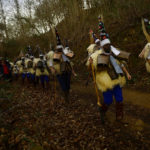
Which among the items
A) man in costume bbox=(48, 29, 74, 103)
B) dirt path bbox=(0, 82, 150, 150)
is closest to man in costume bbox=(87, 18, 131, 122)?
dirt path bbox=(0, 82, 150, 150)

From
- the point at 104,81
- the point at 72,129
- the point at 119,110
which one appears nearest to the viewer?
the point at 104,81

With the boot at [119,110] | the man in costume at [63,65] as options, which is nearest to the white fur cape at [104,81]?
the boot at [119,110]

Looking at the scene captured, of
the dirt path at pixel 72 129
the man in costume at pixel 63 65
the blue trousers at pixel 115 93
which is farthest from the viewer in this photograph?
the man in costume at pixel 63 65

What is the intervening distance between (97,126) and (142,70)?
244 inches

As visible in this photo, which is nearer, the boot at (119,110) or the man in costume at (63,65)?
the boot at (119,110)

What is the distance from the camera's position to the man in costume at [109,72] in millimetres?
4078

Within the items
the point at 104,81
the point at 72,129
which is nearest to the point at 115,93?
the point at 104,81

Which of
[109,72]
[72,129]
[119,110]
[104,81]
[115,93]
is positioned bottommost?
[72,129]

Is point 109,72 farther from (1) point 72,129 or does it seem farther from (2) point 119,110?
(1) point 72,129

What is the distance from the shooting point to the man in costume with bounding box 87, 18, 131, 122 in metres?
4.08

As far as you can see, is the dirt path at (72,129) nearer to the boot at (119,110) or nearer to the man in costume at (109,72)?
the boot at (119,110)

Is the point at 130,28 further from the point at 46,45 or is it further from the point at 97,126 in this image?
the point at 46,45

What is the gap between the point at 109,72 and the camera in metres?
4.19

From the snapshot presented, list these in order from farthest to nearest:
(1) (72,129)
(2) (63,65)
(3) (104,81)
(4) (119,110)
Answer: (2) (63,65) < (1) (72,129) < (4) (119,110) < (3) (104,81)
